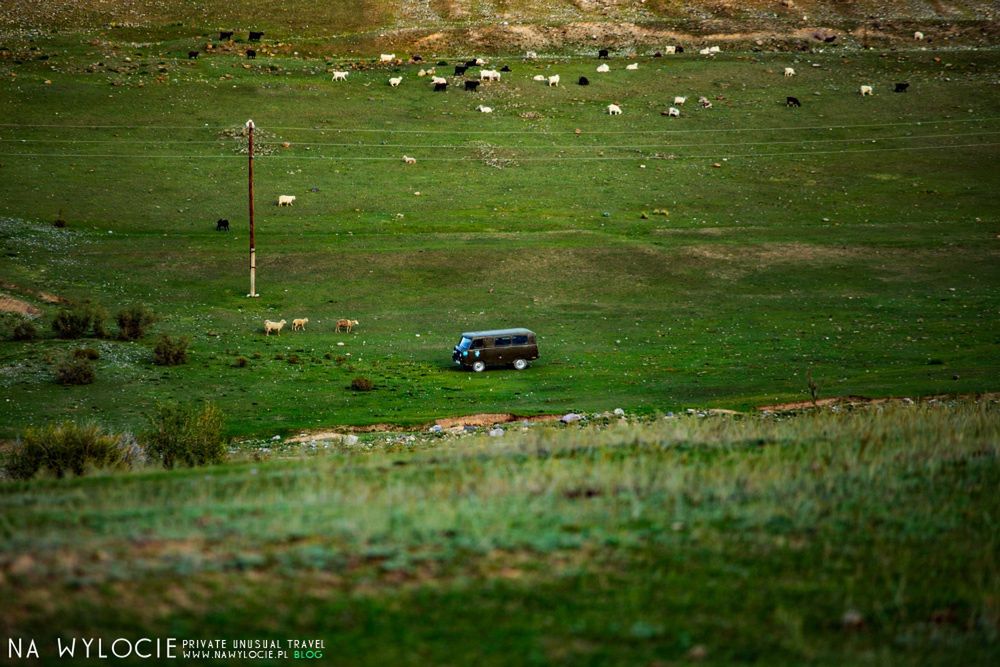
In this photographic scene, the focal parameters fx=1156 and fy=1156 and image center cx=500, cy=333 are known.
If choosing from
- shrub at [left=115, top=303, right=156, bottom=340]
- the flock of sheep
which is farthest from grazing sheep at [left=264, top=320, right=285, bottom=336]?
shrub at [left=115, top=303, right=156, bottom=340]

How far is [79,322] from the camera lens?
52.2 metres

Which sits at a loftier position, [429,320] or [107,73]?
[107,73]

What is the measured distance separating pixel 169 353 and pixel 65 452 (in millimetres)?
17923

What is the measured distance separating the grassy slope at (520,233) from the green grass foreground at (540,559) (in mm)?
19942

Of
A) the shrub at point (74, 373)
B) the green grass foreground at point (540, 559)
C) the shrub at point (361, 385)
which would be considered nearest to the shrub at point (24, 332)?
the shrub at point (74, 373)

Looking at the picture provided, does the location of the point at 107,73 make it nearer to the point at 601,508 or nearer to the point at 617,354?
the point at 617,354

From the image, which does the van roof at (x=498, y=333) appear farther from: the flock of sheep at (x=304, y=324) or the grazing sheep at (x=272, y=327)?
the grazing sheep at (x=272, y=327)

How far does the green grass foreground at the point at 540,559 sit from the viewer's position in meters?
14.6

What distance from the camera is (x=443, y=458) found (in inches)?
995

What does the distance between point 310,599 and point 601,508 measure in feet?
19.1

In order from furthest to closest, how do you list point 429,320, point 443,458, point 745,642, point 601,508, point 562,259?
point 562,259, point 429,320, point 443,458, point 601,508, point 745,642

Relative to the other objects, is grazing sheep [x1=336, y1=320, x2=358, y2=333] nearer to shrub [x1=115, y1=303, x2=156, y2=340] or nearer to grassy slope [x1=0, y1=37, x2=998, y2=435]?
grassy slope [x1=0, y1=37, x2=998, y2=435]

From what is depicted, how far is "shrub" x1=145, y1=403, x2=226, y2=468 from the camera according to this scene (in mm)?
33562

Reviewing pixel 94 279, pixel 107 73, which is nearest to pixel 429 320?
pixel 94 279
